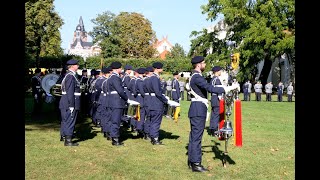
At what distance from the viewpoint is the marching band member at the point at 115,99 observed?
1068cm

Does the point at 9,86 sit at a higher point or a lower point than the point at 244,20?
lower

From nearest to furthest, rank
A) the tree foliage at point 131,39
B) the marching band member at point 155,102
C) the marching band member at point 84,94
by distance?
the marching band member at point 155,102, the marching band member at point 84,94, the tree foliage at point 131,39

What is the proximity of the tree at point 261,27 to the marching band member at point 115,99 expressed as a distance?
29509 millimetres

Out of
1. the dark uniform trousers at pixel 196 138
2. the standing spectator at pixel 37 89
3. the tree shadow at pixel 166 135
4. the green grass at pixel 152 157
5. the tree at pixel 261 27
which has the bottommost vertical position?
the green grass at pixel 152 157

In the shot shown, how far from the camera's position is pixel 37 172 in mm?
7543

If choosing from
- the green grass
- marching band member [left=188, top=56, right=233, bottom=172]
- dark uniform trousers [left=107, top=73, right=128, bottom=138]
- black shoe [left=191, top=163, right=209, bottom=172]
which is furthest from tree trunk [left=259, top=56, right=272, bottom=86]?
black shoe [left=191, top=163, right=209, bottom=172]

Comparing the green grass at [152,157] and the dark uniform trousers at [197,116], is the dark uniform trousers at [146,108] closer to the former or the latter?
Answer: the green grass at [152,157]

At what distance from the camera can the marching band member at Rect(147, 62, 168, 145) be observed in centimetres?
1085

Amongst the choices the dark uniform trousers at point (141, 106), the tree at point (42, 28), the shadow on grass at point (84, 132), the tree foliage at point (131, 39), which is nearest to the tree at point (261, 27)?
the tree at point (42, 28)

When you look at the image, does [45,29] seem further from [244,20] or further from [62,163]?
[62,163]

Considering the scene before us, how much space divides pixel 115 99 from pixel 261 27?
101 ft
